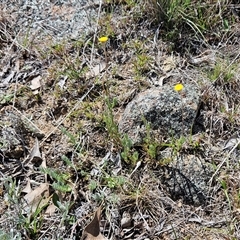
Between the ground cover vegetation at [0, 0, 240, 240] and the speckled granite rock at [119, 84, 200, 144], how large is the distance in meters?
0.04

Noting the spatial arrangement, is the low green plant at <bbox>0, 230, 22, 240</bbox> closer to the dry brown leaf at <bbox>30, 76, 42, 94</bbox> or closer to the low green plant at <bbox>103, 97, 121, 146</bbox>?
the low green plant at <bbox>103, 97, 121, 146</bbox>

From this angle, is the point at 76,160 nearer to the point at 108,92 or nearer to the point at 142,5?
the point at 108,92

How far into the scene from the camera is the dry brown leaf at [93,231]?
2232mm

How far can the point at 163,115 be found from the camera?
252 centimetres

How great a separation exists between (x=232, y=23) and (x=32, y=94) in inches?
54.4

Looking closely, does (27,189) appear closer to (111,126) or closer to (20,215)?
(20,215)

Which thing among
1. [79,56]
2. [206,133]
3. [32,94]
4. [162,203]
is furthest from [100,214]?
[79,56]

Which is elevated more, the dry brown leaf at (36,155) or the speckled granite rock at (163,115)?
the speckled granite rock at (163,115)

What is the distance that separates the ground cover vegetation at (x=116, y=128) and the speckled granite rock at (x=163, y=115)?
4cm

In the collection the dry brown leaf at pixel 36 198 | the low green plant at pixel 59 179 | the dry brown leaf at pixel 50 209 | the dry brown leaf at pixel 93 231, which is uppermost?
the low green plant at pixel 59 179

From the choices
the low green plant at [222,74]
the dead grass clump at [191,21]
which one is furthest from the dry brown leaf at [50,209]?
the dead grass clump at [191,21]

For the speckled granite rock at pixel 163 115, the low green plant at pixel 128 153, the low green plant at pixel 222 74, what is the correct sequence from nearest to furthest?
1. the low green plant at pixel 128 153
2. the speckled granite rock at pixel 163 115
3. the low green plant at pixel 222 74

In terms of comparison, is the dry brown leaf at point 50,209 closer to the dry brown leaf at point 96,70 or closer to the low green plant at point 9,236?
the low green plant at point 9,236

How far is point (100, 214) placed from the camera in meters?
2.29
